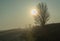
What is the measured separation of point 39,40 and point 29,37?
2.35m

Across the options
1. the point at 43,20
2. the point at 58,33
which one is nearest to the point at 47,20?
the point at 43,20

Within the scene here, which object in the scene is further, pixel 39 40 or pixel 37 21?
pixel 37 21

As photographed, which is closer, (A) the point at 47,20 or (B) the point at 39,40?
(B) the point at 39,40

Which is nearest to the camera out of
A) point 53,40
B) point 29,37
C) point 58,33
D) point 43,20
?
point 29,37

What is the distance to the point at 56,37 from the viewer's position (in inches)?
853

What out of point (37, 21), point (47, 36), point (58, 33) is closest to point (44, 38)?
point (47, 36)

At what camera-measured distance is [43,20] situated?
4681 cm

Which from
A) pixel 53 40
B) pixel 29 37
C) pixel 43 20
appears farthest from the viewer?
pixel 43 20

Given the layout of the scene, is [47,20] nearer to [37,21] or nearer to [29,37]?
[37,21]

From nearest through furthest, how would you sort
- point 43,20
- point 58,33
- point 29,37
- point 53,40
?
point 29,37 → point 53,40 → point 58,33 → point 43,20

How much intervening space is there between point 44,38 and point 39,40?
863 mm

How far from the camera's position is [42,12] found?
48.1 metres

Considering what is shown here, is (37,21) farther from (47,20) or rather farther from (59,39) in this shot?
(59,39)

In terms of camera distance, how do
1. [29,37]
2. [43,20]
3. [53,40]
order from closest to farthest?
[29,37] → [53,40] → [43,20]
